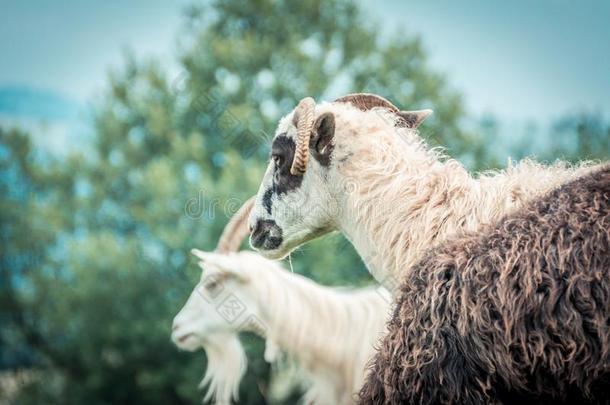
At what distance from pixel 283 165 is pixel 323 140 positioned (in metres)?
0.32

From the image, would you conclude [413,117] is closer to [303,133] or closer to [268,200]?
[303,133]

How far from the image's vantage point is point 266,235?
5254 mm

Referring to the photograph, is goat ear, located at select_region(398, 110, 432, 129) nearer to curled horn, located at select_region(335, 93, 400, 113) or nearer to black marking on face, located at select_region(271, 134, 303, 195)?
curled horn, located at select_region(335, 93, 400, 113)

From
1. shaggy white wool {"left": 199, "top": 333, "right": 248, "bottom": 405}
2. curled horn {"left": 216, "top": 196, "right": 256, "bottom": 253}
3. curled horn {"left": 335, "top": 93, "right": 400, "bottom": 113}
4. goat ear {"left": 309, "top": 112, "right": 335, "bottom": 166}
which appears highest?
curled horn {"left": 335, "top": 93, "right": 400, "bottom": 113}

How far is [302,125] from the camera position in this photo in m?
4.84

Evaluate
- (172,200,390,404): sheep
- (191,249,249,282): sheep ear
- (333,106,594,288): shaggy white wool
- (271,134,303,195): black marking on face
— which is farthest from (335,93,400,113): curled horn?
(191,249,249,282): sheep ear

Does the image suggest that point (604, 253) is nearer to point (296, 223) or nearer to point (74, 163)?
point (296, 223)

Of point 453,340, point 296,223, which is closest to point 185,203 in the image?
point 296,223

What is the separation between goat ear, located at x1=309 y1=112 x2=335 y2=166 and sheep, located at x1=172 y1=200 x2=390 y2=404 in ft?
8.48

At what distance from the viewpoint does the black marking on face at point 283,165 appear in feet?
16.7

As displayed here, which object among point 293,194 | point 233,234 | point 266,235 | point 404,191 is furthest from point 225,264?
point 404,191

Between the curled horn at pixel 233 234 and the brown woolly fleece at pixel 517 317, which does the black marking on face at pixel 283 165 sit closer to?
the brown woolly fleece at pixel 517 317

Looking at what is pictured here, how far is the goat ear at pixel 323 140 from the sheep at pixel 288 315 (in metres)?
2.58

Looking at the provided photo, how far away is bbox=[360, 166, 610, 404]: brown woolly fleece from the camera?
3.34 meters
